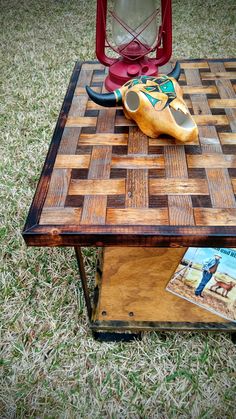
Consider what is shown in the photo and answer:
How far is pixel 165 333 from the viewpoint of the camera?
2.82 ft

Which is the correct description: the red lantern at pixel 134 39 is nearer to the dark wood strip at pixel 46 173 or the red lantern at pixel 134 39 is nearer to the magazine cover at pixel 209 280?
the dark wood strip at pixel 46 173

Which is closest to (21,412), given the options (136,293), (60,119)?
(136,293)

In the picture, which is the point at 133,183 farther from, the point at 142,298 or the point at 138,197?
the point at 142,298

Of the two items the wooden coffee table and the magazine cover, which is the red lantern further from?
the magazine cover

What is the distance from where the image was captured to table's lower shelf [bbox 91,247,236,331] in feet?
2.62

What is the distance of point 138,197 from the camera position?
2.01 feet

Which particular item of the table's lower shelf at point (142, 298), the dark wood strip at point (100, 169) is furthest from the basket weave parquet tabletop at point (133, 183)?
the table's lower shelf at point (142, 298)

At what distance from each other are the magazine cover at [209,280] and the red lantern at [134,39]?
0.49 m

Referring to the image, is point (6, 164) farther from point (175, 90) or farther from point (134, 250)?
point (175, 90)

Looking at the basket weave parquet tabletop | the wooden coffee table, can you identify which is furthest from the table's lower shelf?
the basket weave parquet tabletop

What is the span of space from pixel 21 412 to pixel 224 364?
47 cm

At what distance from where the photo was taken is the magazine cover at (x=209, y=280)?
83 centimetres

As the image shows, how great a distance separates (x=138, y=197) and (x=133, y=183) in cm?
4

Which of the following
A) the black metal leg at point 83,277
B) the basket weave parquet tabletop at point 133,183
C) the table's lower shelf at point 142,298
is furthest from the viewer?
the table's lower shelf at point 142,298
